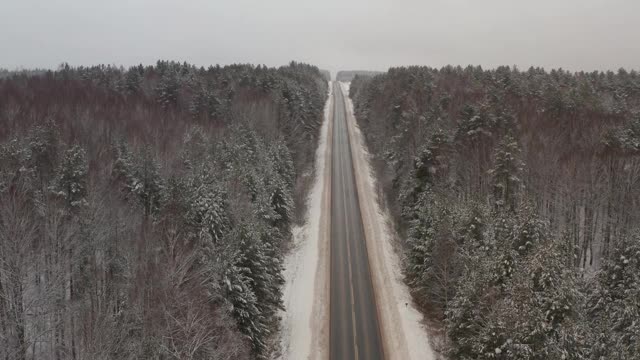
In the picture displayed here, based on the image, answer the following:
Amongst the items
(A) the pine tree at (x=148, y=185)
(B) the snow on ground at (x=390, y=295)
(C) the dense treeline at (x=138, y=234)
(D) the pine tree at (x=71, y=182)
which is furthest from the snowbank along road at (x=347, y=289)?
(D) the pine tree at (x=71, y=182)


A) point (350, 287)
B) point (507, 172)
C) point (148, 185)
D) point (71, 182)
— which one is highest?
point (507, 172)

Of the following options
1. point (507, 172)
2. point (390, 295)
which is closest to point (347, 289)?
point (390, 295)

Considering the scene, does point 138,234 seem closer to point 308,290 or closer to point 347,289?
point 308,290

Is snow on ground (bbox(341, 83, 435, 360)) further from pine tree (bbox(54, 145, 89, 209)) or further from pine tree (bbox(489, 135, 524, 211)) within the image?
pine tree (bbox(54, 145, 89, 209))

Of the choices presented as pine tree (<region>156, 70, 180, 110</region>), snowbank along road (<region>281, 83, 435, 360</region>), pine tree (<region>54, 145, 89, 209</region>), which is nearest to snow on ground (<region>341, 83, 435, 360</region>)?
snowbank along road (<region>281, 83, 435, 360</region>)

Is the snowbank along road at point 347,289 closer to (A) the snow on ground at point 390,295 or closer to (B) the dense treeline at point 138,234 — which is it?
(A) the snow on ground at point 390,295

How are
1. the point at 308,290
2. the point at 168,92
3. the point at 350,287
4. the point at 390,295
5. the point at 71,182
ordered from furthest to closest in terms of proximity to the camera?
the point at 168,92
the point at 350,287
the point at 308,290
the point at 390,295
the point at 71,182
